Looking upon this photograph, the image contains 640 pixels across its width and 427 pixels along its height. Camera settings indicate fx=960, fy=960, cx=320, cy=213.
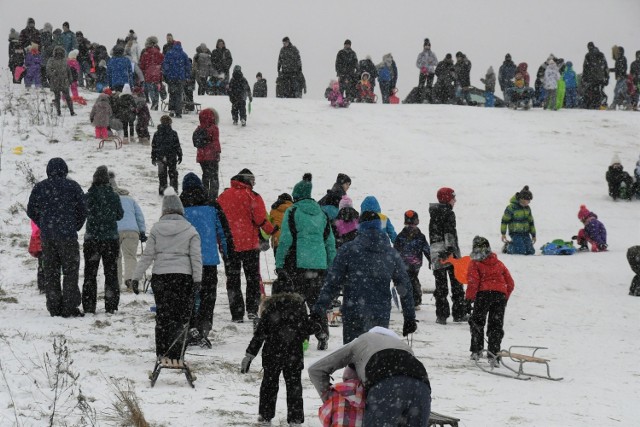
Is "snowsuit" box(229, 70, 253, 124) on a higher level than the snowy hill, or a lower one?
higher

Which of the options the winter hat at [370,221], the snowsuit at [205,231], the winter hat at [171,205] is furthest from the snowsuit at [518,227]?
the winter hat at [370,221]

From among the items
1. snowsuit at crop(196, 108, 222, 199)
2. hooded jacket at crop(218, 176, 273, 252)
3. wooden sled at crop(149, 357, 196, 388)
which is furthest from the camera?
snowsuit at crop(196, 108, 222, 199)

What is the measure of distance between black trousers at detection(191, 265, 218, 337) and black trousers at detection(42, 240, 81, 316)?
172 cm

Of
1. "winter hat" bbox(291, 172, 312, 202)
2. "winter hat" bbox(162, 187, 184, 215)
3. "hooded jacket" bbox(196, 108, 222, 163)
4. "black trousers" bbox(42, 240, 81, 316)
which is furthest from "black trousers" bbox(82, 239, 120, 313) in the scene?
"hooded jacket" bbox(196, 108, 222, 163)

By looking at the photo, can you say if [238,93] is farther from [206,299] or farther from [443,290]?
[206,299]

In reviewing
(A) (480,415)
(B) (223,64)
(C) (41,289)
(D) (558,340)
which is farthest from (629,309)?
(B) (223,64)

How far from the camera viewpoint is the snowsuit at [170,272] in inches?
343

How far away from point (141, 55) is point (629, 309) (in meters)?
15.0

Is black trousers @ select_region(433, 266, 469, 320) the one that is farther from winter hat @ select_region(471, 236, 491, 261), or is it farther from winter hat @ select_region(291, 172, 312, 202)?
winter hat @ select_region(291, 172, 312, 202)

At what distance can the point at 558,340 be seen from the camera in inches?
524

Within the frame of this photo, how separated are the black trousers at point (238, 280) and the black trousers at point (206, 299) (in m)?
0.68

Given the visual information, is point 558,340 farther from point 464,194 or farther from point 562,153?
point 562,153

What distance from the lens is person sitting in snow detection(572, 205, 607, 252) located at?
19156 millimetres

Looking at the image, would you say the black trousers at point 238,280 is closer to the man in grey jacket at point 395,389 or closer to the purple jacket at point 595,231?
the man in grey jacket at point 395,389
